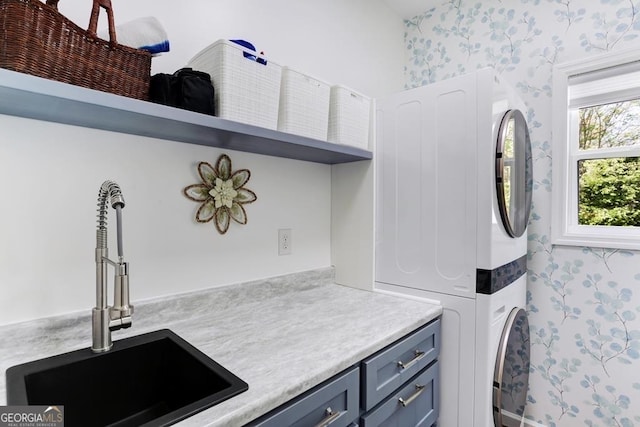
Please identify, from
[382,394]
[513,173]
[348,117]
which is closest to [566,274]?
[513,173]

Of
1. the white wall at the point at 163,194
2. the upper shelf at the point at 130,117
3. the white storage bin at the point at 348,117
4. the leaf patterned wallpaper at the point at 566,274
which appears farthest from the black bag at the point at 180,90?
the leaf patterned wallpaper at the point at 566,274

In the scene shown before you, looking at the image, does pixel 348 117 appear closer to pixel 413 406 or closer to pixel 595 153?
pixel 413 406

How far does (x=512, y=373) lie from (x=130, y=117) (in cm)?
201

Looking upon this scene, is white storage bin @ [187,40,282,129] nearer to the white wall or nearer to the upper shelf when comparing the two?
the upper shelf

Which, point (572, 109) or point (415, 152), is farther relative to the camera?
point (572, 109)

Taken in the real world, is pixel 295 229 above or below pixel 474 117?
below

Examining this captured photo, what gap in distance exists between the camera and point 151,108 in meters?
0.96

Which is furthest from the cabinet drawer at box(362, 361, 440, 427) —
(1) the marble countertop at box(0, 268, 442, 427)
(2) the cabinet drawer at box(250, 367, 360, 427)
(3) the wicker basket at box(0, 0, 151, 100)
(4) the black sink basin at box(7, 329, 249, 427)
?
(3) the wicker basket at box(0, 0, 151, 100)

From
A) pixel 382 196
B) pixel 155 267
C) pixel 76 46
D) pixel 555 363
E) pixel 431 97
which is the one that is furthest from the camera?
pixel 555 363

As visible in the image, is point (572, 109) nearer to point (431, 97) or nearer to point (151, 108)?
point (431, 97)

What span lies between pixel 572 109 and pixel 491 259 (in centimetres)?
131

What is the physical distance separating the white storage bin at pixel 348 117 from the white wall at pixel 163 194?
307 millimetres

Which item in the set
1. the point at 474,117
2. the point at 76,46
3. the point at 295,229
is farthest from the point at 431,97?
the point at 76,46

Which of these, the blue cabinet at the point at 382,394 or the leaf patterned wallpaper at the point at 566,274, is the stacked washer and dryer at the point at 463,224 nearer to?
the blue cabinet at the point at 382,394
